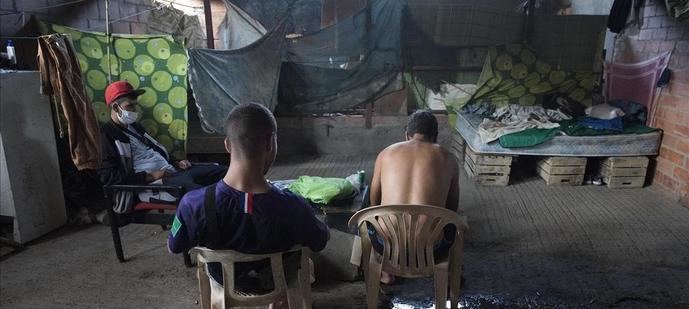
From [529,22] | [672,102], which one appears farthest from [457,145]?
[672,102]

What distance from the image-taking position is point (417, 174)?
7.64 feet

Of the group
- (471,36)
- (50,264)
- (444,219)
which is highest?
(471,36)

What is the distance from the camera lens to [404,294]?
267 cm

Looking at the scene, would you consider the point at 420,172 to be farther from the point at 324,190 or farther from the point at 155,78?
the point at 155,78

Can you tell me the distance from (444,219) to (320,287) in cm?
112

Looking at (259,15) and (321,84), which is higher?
(259,15)

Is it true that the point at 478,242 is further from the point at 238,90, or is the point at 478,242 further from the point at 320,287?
the point at 238,90

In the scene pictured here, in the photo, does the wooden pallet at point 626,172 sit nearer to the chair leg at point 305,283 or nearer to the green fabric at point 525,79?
the green fabric at point 525,79

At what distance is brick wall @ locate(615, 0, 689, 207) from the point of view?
434 cm

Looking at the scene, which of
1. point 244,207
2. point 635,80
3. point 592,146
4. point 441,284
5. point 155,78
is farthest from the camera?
point 635,80

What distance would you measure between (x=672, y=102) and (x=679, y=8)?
3.99 feet

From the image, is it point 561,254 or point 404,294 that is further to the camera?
point 561,254

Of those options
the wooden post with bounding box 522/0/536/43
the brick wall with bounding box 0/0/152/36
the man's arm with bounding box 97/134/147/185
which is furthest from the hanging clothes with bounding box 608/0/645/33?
the brick wall with bounding box 0/0/152/36

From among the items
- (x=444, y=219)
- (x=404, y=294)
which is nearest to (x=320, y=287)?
(x=404, y=294)
